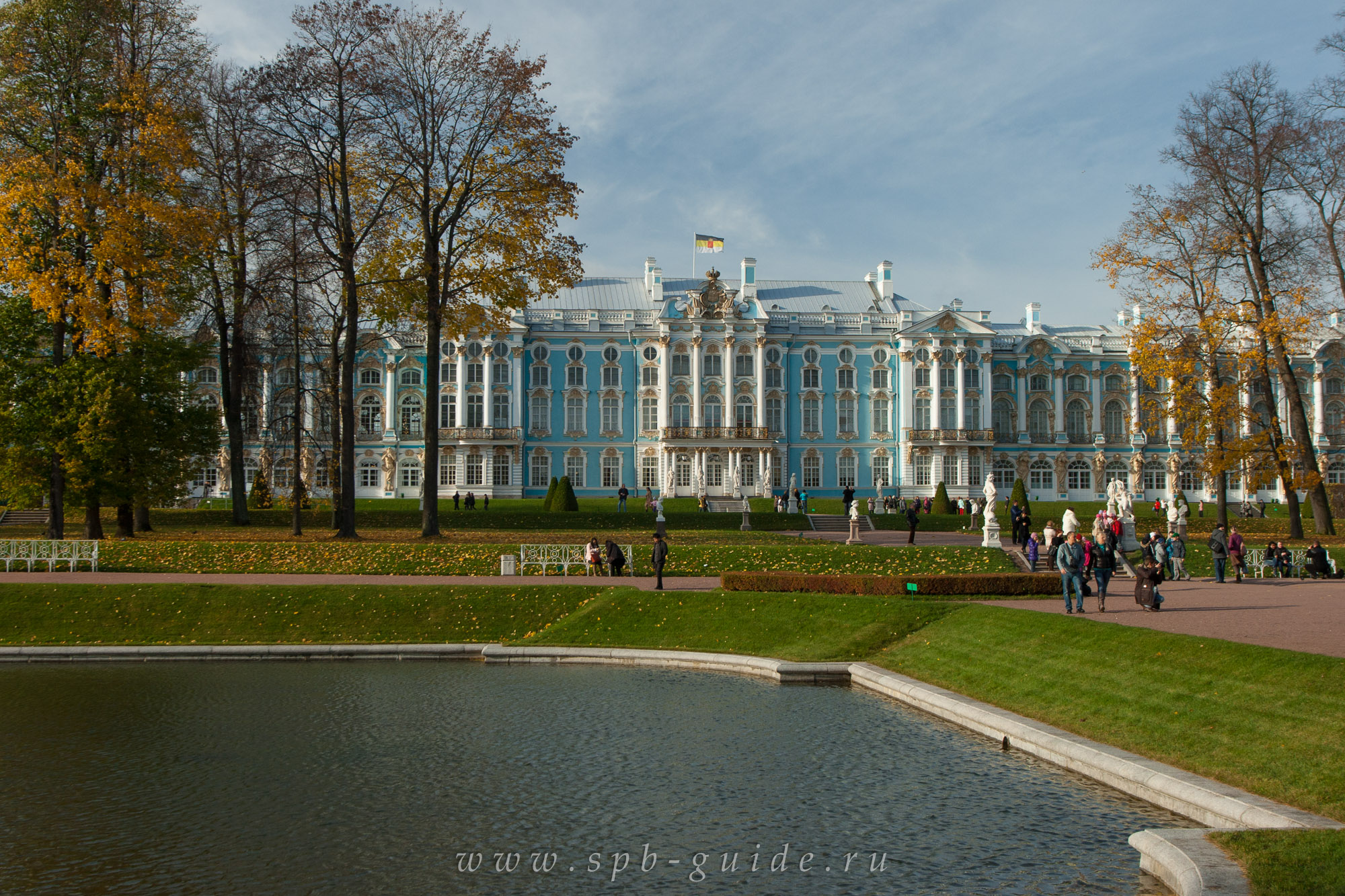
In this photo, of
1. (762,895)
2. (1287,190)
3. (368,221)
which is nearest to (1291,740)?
(762,895)

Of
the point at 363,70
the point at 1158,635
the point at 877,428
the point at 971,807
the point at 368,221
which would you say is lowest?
the point at 971,807

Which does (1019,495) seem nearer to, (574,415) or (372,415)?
(574,415)

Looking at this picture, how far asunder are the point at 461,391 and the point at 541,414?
5.15 metres

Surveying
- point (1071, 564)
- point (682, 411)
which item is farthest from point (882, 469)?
point (1071, 564)

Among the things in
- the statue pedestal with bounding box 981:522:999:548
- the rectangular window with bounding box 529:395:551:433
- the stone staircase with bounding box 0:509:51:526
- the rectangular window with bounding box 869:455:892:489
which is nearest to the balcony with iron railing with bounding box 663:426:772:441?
the rectangular window with bounding box 529:395:551:433

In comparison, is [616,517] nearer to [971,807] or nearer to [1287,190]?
[1287,190]

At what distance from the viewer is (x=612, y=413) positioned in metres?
65.5

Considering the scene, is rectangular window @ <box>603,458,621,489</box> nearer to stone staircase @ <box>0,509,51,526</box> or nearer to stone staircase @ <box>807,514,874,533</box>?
stone staircase @ <box>807,514,874,533</box>

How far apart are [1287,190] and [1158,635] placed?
27425 mm

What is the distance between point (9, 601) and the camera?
20.0 meters

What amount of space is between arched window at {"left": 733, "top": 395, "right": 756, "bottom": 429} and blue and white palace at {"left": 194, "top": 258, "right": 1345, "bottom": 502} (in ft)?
0.32

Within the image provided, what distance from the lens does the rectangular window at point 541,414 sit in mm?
65000

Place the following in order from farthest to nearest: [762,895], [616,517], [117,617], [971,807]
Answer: [616,517] → [117,617] → [971,807] → [762,895]

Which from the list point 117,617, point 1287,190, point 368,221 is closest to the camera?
point 117,617
